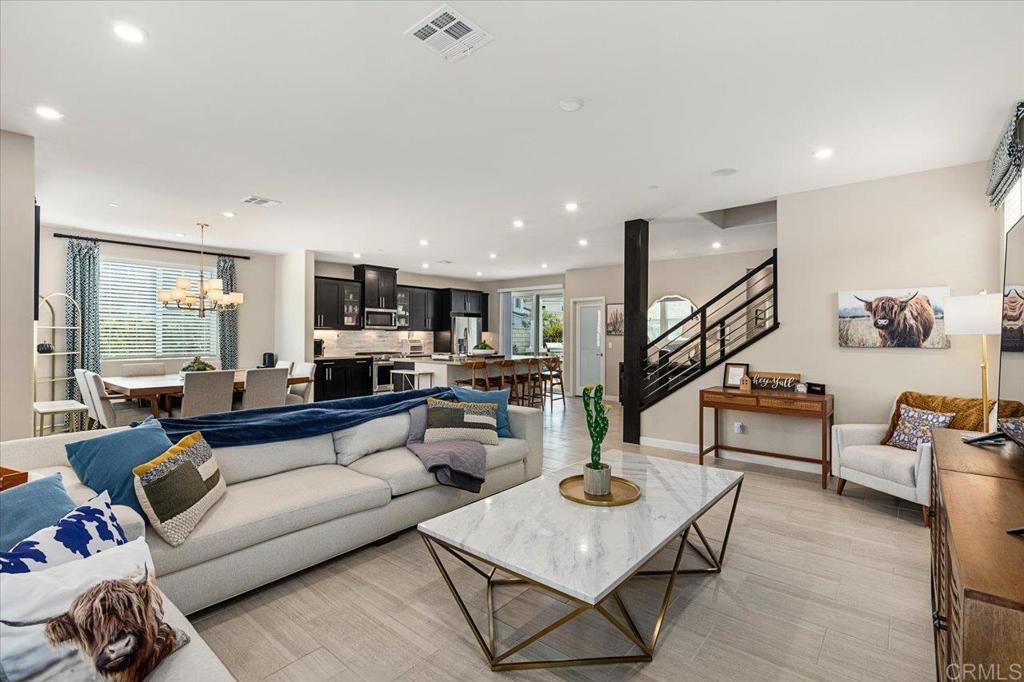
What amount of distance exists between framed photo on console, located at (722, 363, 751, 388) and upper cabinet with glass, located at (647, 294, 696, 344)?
374 cm

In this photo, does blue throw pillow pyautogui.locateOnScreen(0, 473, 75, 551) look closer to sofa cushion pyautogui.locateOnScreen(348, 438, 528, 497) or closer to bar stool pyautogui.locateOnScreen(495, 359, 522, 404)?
sofa cushion pyautogui.locateOnScreen(348, 438, 528, 497)

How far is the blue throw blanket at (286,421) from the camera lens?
2.78m

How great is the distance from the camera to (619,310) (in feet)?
31.2

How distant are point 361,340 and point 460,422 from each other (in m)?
6.80

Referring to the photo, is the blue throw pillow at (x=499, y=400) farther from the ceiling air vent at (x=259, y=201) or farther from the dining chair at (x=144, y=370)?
the dining chair at (x=144, y=370)

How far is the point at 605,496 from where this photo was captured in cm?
238

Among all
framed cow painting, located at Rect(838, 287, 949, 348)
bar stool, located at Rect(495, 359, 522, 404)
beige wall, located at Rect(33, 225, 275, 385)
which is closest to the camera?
framed cow painting, located at Rect(838, 287, 949, 348)

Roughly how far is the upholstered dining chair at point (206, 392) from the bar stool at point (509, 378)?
13.2 ft

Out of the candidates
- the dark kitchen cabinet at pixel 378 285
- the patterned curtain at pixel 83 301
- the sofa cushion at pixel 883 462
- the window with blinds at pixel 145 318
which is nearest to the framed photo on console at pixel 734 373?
the sofa cushion at pixel 883 462

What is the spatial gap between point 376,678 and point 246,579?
0.91 m

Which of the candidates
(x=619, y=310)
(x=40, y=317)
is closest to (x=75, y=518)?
(x=40, y=317)

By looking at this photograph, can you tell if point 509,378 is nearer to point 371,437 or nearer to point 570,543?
point 371,437

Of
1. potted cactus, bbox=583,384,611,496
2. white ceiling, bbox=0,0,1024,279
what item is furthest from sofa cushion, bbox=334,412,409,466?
white ceiling, bbox=0,0,1024,279

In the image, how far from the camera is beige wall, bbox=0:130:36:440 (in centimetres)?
331
